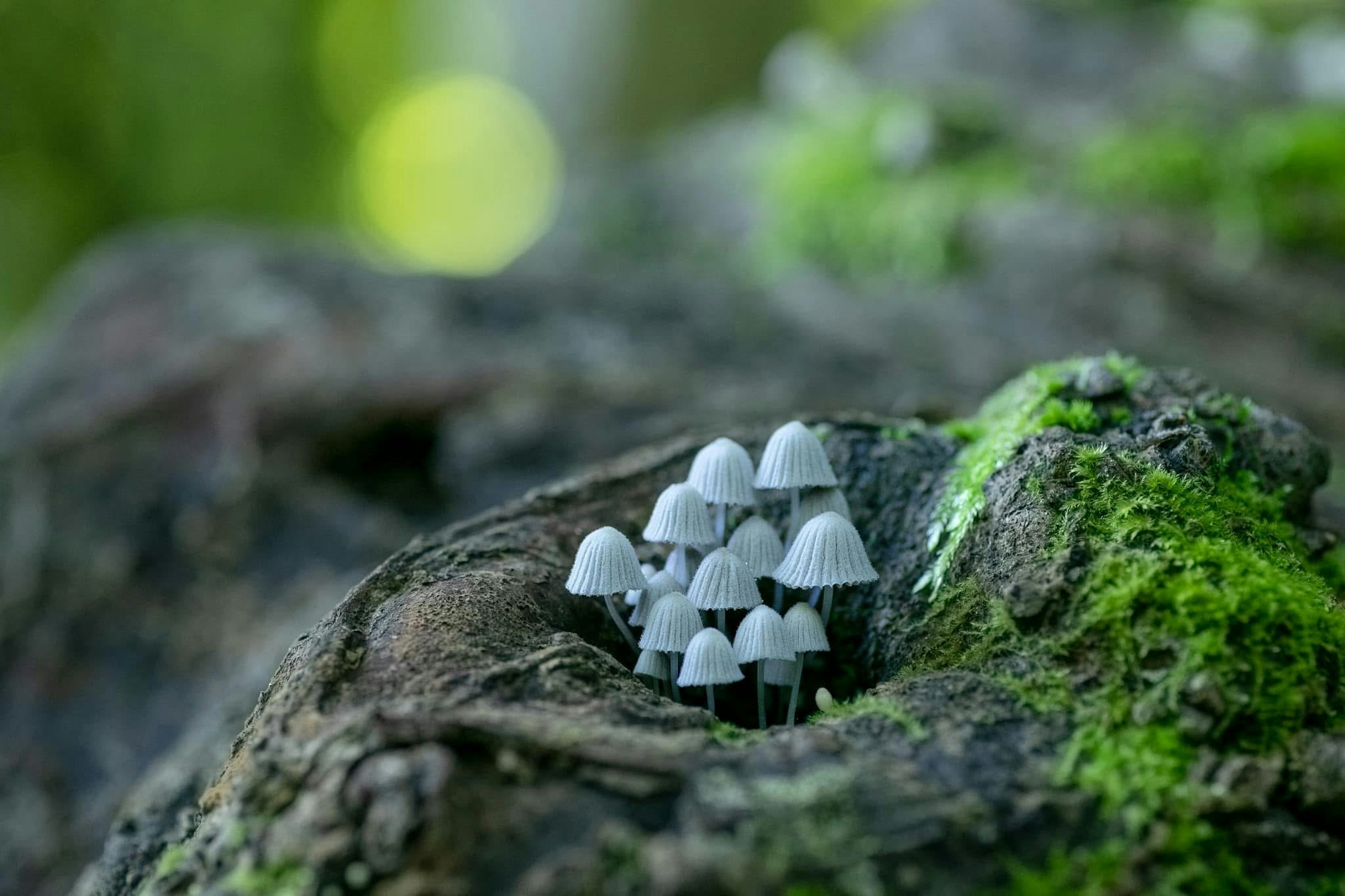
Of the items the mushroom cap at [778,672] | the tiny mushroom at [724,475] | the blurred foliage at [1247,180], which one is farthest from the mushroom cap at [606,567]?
the blurred foliage at [1247,180]

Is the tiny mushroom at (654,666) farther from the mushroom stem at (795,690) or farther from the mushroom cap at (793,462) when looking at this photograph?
the mushroom cap at (793,462)

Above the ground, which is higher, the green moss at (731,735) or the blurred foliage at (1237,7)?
the blurred foliage at (1237,7)

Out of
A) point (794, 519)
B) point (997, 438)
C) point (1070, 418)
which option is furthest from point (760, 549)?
point (1070, 418)

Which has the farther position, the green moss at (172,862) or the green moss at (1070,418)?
the green moss at (1070,418)

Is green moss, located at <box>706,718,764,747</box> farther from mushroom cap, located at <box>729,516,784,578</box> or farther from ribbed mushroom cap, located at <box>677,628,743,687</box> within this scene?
mushroom cap, located at <box>729,516,784,578</box>

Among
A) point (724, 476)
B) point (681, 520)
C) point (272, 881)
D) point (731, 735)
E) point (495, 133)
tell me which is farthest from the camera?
point (495, 133)

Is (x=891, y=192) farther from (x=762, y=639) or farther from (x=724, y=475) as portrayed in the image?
(x=762, y=639)

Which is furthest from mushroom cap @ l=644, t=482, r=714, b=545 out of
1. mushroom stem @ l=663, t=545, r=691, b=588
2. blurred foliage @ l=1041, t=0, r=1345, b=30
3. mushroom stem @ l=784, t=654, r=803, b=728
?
blurred foliage @ l=1041, t=0, r=1345, b=30
